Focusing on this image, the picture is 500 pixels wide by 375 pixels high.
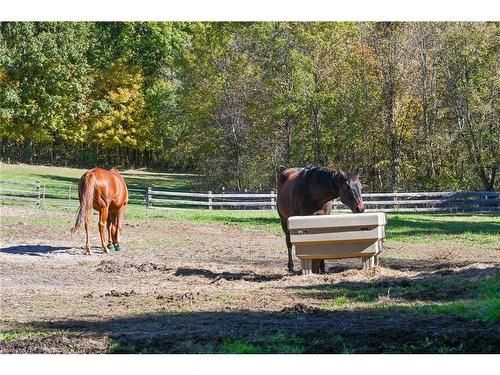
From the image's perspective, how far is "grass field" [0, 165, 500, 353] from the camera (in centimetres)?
700

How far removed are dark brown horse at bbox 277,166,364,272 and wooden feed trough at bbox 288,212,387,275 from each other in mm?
649

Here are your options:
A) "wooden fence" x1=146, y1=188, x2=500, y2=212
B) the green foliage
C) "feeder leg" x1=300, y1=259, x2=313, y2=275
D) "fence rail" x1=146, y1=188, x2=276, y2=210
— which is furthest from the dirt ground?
the green foliage

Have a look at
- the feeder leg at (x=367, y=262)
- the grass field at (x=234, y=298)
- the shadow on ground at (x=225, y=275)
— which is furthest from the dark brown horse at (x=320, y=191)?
the grass field at (x=234, y=298)

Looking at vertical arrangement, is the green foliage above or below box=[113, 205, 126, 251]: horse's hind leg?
above

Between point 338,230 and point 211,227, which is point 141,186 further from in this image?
point 338,230

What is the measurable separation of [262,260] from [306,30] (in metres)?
19.9

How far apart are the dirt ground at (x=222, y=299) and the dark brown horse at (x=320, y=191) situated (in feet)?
3.62

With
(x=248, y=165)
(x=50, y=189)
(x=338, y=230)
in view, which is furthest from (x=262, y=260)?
(x=50, y=189)

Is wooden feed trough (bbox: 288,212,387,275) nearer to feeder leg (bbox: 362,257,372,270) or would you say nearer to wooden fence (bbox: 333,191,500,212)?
feeder leg (bbox: 362,257,372,270)

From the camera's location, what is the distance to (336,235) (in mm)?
11656

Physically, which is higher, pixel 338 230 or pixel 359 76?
pixel 359 76

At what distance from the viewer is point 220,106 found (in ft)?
113

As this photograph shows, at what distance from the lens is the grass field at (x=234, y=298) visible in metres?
7.00

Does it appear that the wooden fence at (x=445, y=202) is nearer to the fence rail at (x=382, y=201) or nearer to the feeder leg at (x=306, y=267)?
the fence rail at (x=382, y=201)
